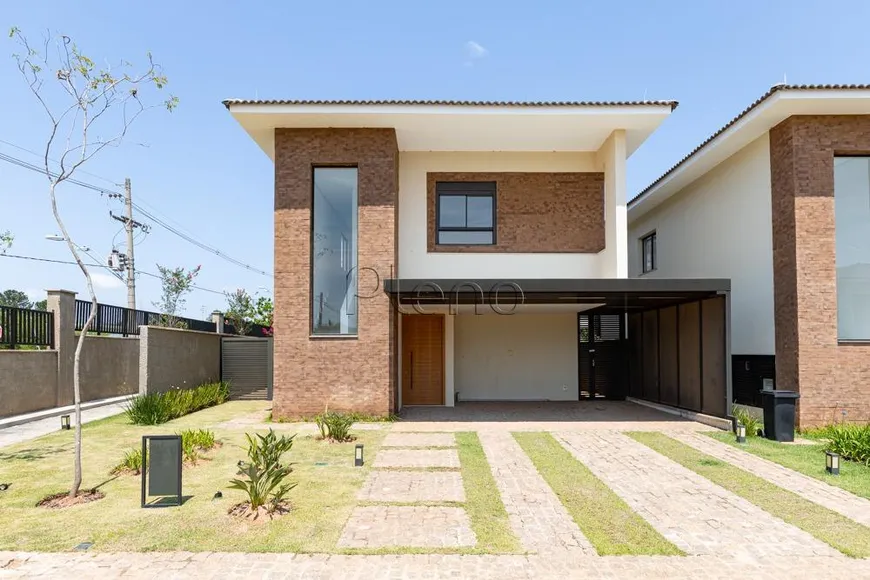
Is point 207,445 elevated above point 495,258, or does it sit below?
below

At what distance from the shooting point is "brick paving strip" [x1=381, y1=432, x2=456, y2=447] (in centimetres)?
916

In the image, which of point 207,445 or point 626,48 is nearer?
point 207,445

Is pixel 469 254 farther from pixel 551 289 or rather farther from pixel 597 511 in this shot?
pixel 597 511

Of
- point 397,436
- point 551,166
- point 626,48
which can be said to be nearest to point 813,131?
point 626,48

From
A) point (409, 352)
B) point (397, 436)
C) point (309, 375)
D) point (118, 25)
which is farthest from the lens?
point (409, 352)

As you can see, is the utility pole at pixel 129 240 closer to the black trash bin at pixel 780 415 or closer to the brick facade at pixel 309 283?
the brick facade at pixel 309 283

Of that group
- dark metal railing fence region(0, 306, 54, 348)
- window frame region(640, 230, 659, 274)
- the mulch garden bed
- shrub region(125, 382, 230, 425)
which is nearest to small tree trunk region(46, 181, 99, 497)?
the mulch garden bed

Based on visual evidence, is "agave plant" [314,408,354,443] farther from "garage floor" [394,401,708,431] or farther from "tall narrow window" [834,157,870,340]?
"tall narrow window" [834,157,870,340]

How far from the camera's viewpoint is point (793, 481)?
22.6ft

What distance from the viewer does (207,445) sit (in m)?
8.42

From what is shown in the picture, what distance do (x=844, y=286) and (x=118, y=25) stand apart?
43.9ft

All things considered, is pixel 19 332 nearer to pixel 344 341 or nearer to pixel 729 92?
pixel 344 341

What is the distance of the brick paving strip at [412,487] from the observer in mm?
6152

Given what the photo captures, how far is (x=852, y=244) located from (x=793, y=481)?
19.4ft
